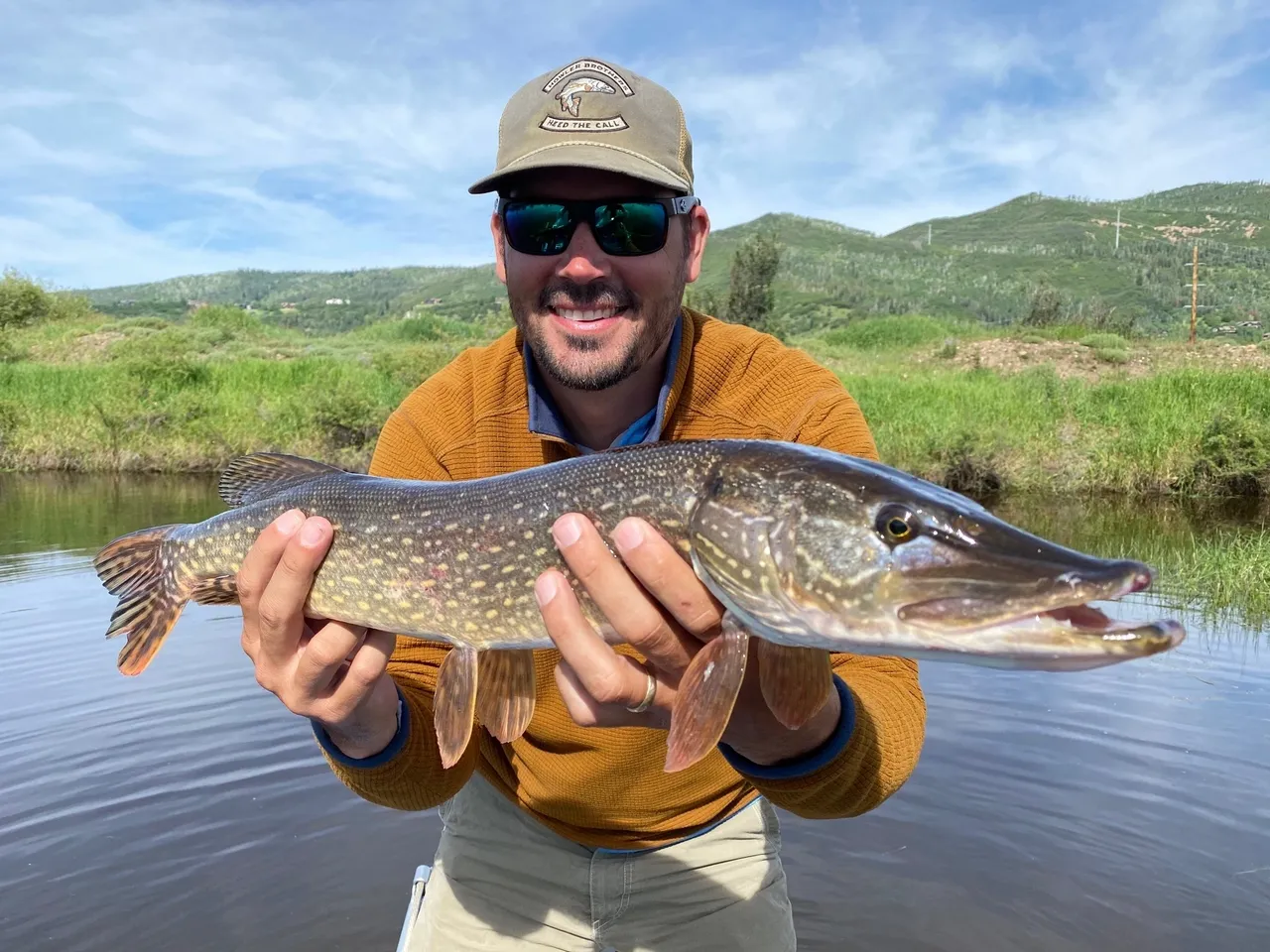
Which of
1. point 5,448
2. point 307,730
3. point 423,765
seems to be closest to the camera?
point 423,765

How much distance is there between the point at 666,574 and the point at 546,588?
27 centimetres

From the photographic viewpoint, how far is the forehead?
2479 mm

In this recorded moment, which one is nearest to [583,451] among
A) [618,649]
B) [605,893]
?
[618,649]

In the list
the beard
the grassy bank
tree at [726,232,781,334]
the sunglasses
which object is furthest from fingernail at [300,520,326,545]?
tree at [726,232,781,334]

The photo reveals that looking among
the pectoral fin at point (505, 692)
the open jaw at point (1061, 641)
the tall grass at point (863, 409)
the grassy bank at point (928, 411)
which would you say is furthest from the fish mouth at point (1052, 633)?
the tall grass at point (863, 409)

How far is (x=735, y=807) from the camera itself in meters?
2.55

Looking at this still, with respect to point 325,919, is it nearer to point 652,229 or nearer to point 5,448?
point 652,229

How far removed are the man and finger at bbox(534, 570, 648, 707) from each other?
491mm

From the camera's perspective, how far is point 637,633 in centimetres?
170

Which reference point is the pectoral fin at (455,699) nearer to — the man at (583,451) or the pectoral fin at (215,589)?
the man at (583,451)

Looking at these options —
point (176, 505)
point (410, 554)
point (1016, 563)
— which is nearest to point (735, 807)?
point (410, 554)

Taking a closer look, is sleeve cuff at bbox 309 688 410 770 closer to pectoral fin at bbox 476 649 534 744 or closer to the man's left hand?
pectoral fin at bbox 476 649 534 744

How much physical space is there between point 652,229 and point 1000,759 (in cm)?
405

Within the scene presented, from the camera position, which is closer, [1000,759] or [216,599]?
[216,599]
